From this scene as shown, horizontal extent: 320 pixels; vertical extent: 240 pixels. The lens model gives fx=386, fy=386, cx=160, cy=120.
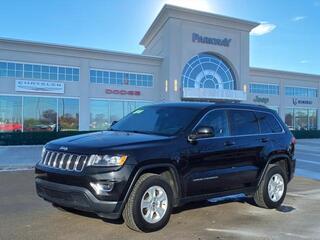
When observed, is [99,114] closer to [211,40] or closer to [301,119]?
[211,40]

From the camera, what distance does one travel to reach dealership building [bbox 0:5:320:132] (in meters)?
30.2

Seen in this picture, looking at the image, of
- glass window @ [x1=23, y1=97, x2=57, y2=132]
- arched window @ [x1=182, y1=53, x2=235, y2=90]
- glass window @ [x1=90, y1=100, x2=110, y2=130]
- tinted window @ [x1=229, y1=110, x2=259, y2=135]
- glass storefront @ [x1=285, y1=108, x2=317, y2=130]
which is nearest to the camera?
tinted window @ [x1=229, y1=110, x2=259, y2=135]

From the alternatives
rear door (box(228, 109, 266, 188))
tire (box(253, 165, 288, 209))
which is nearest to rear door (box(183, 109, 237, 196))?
rear door (box(228, 109, 266, 188))

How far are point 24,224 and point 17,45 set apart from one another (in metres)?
27.0

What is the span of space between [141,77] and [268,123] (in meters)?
28.8

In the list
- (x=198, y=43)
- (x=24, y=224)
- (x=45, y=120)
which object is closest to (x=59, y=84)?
(x=45, y=120)

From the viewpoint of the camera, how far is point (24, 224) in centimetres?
572

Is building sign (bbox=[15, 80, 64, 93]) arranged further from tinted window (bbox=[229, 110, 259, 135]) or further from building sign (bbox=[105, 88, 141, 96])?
tinted window (bbox=[229, 110, 259, 135])

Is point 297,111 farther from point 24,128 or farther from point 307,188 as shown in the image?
point 307,188

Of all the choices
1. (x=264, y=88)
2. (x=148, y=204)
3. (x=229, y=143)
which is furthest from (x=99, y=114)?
(x=148, y=204)

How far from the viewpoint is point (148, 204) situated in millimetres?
5383

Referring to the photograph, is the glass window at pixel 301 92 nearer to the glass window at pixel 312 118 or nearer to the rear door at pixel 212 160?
the glass window at pixel 312 118

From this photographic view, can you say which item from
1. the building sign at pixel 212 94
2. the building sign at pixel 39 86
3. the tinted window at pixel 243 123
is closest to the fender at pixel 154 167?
the tinted window at pixel 243 123

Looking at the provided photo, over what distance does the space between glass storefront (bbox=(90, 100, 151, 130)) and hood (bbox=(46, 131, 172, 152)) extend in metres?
27.8
